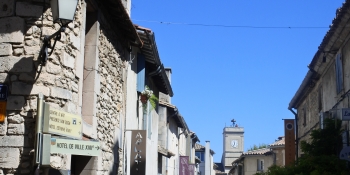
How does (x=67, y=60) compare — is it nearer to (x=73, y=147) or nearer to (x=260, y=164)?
(x=73, y=147)

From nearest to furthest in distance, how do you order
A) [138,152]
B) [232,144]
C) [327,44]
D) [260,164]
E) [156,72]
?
[138,152], [327,44], [156,72], [260,164], [232,144]

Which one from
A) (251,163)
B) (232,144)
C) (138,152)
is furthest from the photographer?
(232,144)

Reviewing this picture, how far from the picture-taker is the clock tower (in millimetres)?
114812

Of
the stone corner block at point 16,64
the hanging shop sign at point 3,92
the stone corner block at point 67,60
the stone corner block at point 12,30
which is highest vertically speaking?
the stone corner block at point 12,30

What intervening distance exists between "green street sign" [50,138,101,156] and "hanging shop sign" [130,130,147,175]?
5.30 m

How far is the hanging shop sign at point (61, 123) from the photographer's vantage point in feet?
25.3

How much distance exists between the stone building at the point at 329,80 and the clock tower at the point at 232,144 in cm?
8778

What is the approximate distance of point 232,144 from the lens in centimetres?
11569

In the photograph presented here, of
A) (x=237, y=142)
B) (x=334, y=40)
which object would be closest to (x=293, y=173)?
(x=334, y=40)

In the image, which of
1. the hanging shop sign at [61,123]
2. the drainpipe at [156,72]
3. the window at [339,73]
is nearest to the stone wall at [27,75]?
the hanging shop sign at [61,123]

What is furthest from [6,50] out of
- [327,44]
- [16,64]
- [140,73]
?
[327,44]

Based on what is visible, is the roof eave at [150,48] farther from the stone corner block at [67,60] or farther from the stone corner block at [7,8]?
the stone corner block at [7,8]

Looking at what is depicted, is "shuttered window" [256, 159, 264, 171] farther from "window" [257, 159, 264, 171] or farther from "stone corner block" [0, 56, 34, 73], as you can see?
"stone corner block" [0, 56, 34, 73]

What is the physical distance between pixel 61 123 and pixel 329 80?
13646mm
